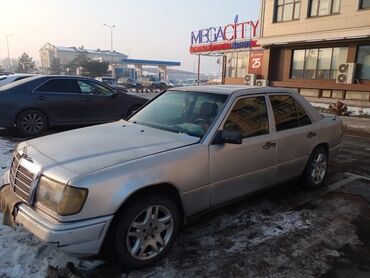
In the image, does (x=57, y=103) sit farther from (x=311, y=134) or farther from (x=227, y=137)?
(x=227, y=137)

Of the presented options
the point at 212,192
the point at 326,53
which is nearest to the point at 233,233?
the point at 212,192

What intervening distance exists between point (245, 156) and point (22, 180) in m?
2.28

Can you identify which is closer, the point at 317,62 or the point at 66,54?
the point at 317,62

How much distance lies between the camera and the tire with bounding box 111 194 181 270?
118 inches

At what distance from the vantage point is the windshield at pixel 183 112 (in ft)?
12.8

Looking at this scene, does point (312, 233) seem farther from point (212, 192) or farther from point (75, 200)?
point (75, 200)

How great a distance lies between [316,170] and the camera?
17.5 ft

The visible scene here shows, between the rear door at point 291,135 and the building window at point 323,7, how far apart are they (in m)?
17.9

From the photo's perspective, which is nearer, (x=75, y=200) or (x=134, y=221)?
(x=75, y=200)

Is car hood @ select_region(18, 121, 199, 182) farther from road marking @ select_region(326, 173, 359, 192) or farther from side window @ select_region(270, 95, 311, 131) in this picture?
road marking @ select_region(326, 173, 359, 192)

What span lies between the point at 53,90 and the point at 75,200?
6.68 meters

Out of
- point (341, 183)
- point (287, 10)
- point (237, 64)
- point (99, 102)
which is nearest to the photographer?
point (341, 183)

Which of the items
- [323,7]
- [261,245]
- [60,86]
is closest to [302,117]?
[261,245]

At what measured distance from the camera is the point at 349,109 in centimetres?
1864
